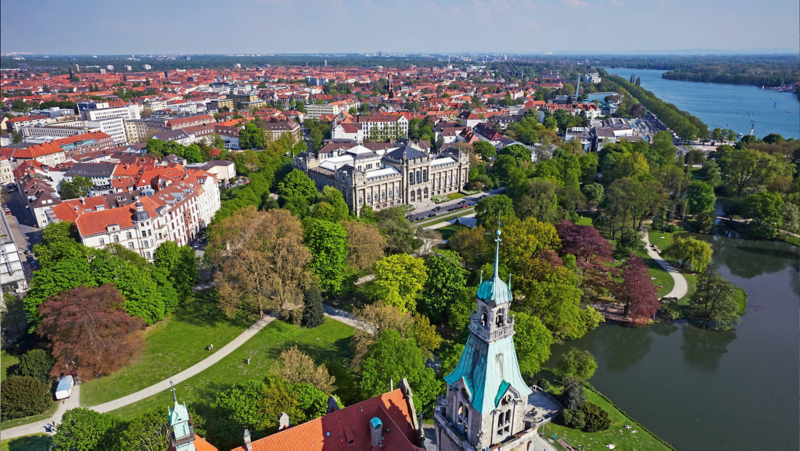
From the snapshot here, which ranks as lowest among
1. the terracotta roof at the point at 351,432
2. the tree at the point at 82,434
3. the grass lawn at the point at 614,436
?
the grass lawn at the point at 614,436

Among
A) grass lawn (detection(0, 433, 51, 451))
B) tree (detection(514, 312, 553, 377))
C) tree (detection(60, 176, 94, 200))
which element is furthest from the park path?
tree (detection(60, 176, 94, 200))

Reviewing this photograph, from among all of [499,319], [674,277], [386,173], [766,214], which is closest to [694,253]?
[674,277]

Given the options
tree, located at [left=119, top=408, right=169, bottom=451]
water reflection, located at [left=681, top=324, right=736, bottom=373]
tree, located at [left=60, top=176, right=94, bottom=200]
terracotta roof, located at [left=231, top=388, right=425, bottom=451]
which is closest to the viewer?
terracotta roof, located at [left=231, top=388, right=425, bottom=451]

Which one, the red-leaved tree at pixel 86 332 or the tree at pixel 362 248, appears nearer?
the red-leaved tree at pixel 86 332

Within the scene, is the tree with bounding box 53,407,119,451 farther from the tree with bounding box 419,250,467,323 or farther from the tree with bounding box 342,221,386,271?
the tree with bounding box 342,221,386,271

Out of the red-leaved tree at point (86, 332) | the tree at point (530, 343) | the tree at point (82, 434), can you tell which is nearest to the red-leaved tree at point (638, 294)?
the tree at point (530, 343)

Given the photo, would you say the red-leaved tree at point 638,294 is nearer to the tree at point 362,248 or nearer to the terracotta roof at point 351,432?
the tree at point 362,248

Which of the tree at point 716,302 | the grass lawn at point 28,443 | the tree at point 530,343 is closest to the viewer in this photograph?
the grass lawn at point 28,443
